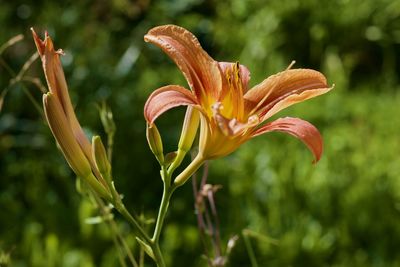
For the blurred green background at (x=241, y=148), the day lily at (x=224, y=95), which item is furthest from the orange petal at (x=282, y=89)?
the blurred green background at (x=241, y=148)

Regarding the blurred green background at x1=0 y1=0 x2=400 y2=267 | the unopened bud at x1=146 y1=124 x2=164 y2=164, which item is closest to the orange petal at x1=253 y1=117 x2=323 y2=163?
the unopened bud at x1=146 y1=124 x2=164 y2=164

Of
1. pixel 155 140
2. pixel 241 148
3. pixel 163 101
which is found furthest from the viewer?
pixel 241 148

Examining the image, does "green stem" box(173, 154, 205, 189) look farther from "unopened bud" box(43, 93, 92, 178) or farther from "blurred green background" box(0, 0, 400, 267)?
"blurred green background" box(0, 0, 400, 267)

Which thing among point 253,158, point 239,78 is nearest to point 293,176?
point 253,158

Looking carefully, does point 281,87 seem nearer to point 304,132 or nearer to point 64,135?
point 304,132

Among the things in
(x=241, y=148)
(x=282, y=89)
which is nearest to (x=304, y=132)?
(x=282, y=89)

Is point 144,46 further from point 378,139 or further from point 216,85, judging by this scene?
point 216,85
